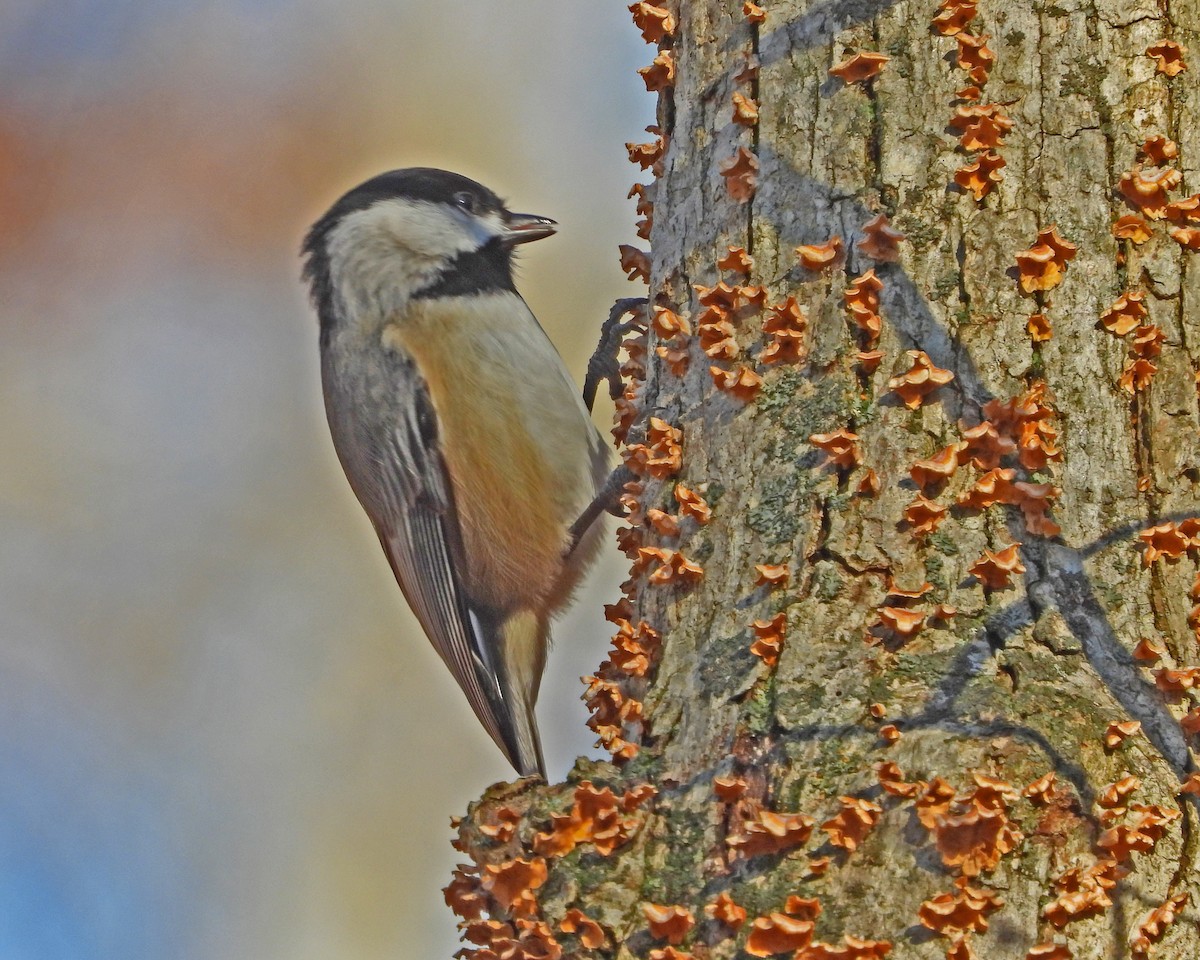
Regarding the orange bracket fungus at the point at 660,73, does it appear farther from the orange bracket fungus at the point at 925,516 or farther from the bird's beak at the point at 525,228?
the bird's beak at the point at 525,228

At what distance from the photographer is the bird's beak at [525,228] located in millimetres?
3256

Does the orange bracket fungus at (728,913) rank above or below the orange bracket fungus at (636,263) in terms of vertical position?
below

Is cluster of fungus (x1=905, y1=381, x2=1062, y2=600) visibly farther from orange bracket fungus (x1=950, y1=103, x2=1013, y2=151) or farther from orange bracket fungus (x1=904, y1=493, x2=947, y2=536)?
orange bracket fungus (x1=950, y1=103, x2=1013, y2=151)

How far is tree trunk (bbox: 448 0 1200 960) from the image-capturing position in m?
1.30

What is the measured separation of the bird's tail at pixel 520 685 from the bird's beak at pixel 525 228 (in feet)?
2.97

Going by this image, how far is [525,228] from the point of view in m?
3.28

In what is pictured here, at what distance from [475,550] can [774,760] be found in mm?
1840

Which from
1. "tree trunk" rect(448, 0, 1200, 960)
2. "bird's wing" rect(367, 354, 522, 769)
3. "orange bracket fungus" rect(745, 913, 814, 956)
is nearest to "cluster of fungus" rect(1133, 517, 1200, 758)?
"tree trunk" rect(448, 0, 1200, 960)

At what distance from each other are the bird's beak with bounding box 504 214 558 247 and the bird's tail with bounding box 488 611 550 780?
904mm

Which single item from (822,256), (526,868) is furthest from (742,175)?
(526,868)

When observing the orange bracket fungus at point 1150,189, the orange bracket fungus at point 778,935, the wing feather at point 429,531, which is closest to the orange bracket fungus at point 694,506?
the orange bracket fungus at point 778,935

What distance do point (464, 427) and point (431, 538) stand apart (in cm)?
29

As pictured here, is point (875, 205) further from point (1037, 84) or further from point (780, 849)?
point (780, 849)

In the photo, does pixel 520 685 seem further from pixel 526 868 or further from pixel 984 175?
pixel 984 175
